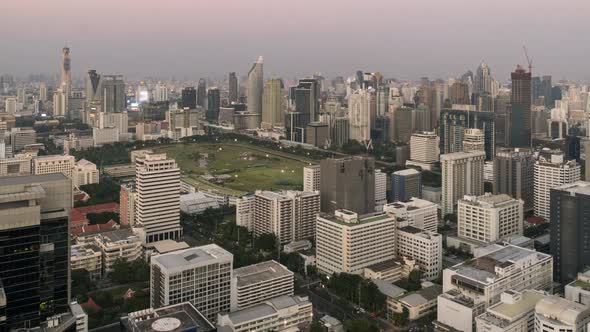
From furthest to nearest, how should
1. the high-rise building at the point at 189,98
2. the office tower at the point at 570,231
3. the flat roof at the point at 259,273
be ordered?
1. the high-rise building at the point at 189,98
2. the office tower at the point at 570,231
3. the flat roof at the point at 259,273

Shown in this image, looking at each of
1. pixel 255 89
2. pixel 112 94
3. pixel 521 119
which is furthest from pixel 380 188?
pixel 112 94

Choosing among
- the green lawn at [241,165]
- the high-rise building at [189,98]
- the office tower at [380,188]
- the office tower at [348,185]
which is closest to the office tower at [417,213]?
the office tower at [348,185]

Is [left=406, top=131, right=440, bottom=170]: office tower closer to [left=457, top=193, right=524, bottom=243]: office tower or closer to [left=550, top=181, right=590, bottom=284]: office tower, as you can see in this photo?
[left=457, top=193, right=524, bottom=243]: office tower

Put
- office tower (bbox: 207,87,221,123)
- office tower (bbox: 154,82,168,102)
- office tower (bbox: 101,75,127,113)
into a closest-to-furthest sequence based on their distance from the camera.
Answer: office tower (bbox: 101,75,127,113) → office tower (bbox: 207,87,221,123) → office tower (bbox: 154,82,168,102)

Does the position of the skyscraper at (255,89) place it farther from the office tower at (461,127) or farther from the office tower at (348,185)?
the office tower at (348,185)

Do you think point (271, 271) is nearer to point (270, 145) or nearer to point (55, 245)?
point (55, 245)

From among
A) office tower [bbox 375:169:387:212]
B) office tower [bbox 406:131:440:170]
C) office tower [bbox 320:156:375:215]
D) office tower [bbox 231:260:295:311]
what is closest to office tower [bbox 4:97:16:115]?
office tower [bbox 406:131:440:170]
